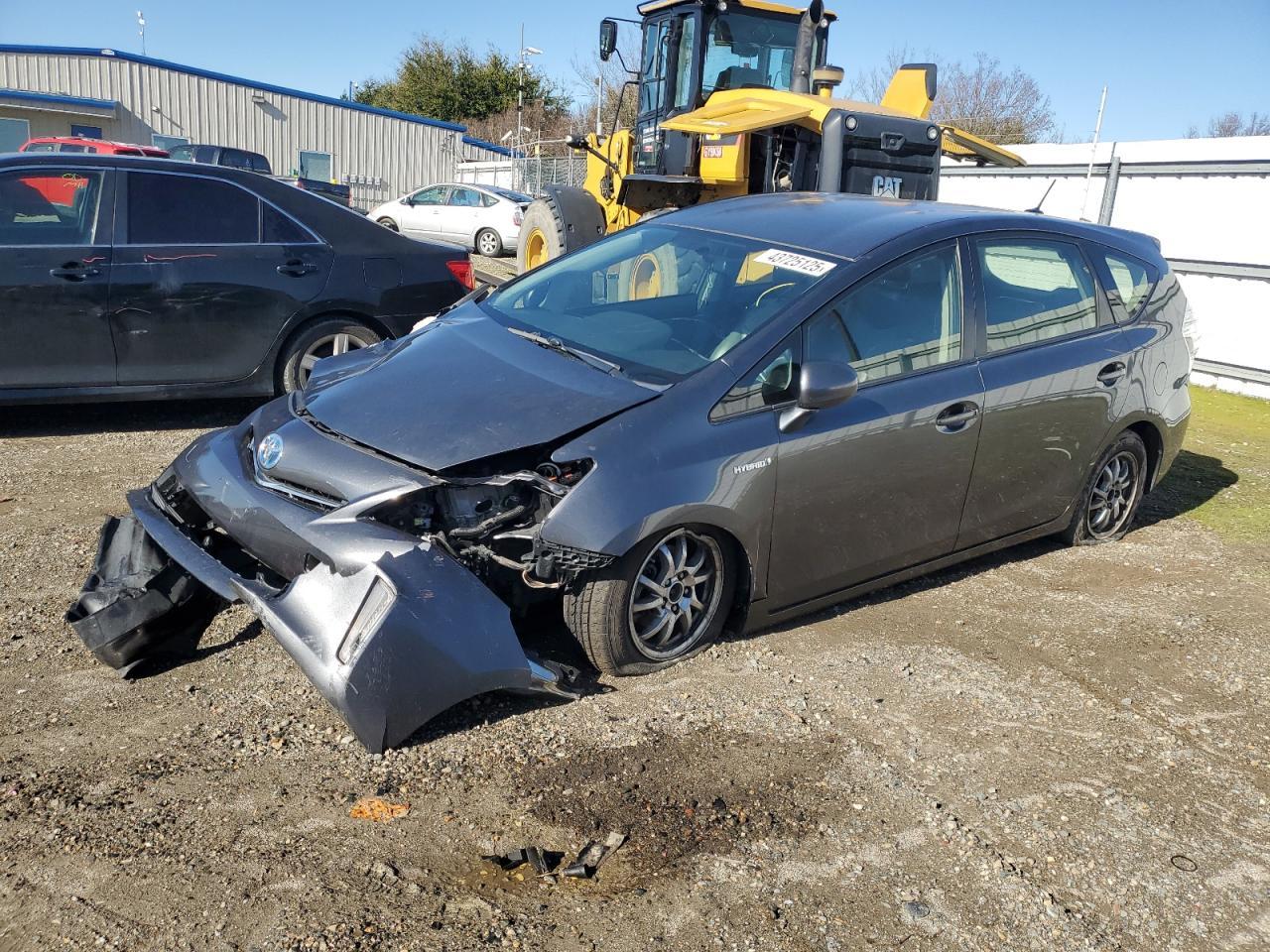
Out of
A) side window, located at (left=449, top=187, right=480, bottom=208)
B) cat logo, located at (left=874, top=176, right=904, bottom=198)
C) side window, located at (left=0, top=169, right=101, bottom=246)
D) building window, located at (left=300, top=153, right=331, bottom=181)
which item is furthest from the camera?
building window, located at (left=300, top=153, right=331, bottom=181)

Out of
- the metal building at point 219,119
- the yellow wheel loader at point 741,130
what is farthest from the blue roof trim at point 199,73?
the yellow wheel loader at point 741,130

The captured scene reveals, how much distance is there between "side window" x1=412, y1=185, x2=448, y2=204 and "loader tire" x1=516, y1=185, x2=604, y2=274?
495 inches

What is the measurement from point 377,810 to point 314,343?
14.8ft

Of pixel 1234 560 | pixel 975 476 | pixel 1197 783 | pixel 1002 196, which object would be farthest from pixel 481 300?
pixel 1002 196

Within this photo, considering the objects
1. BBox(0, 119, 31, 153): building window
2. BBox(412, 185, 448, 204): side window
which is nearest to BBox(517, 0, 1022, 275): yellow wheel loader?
BBox(412, 185, 448, 204): side window

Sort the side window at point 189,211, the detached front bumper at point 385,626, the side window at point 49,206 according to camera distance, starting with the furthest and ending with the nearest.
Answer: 1. the side window at point 189,211
2. the side window at point 49,206
3. the detached front bumper at point 385,626

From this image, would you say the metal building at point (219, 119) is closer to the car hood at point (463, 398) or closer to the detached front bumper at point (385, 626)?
the car hood at point (463, 398)

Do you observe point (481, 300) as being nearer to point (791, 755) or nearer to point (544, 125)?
point (791, 755)

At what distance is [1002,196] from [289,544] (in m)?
13.1

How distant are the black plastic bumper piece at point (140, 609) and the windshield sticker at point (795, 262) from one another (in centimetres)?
256

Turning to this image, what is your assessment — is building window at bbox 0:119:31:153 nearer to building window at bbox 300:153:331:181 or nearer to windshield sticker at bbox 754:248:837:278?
building window at bbox 300:153:331:181

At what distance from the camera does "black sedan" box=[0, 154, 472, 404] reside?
6.13m

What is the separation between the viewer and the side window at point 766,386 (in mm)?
3891

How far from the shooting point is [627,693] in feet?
12.5
